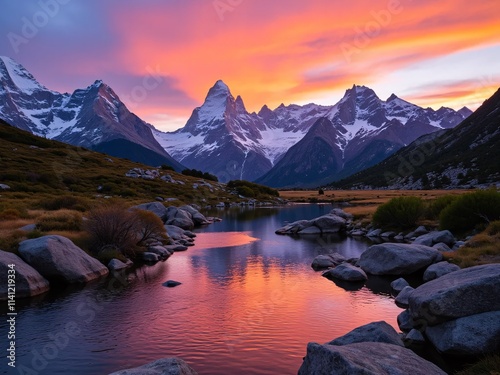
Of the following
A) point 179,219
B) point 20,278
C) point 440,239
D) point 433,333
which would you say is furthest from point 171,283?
point 179,219

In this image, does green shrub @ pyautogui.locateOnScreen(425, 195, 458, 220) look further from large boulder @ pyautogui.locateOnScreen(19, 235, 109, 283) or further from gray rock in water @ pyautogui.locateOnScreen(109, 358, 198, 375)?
gray rock in water @ pyautogui.locateOnScreen(109, 358, 198, 375)

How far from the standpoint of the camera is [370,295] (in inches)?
1172

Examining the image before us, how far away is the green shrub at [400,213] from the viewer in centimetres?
5872

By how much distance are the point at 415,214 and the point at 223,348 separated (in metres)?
46.0

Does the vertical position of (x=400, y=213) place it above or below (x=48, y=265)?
above

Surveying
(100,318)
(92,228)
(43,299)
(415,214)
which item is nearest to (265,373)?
(100,318)

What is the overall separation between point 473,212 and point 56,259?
141 ft

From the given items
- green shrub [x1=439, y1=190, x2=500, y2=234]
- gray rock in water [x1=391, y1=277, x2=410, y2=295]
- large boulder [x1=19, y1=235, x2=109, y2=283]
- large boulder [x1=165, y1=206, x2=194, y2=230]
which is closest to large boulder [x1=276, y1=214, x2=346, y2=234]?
large boulder [x1=165, y1=206, x2=194, y2=230]

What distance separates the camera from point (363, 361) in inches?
511

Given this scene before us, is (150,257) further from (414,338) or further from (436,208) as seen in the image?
(436,208)

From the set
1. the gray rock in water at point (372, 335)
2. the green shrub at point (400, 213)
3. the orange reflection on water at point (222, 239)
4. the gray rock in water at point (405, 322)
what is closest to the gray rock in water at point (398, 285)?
the gray rock in water at point (405, 322)

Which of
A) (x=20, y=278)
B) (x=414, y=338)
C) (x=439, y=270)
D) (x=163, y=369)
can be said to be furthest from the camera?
(x=439, y=270)

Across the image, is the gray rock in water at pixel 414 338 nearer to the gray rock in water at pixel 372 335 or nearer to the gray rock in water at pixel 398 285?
the gray rock in water at pixel 372 335

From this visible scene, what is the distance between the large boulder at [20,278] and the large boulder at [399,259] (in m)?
26.8
